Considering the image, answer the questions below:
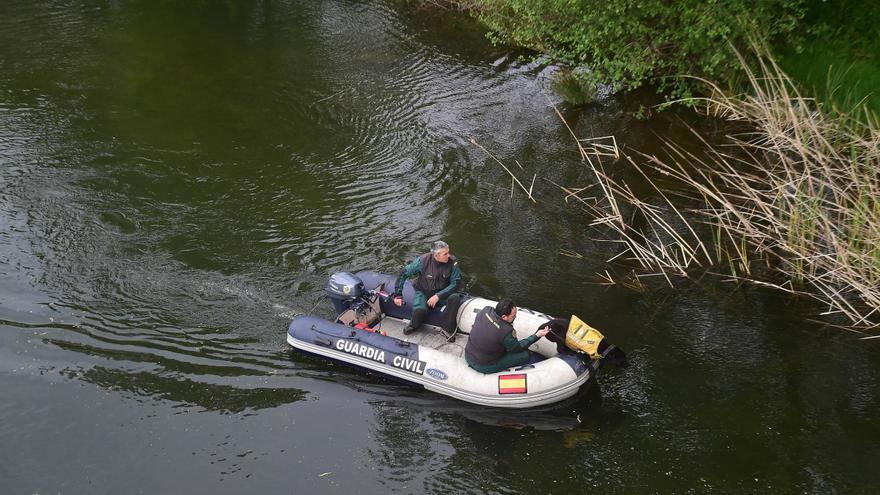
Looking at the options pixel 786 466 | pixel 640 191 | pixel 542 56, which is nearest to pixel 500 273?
pixel 640 191

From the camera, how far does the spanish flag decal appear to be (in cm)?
801

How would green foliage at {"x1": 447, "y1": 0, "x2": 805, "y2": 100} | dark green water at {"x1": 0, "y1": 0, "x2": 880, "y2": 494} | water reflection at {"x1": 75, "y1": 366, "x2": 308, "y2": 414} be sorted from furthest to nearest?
green foliage at {"x1": 447, "y1": 0, "x2": 805, "y2": 100} → water reflection at {"x1": 75, "y1": 366, "x2": 308, "y2": 414} → dark green water at {"x1": 0, "y1": 0, "x2": 880, "y2": 494}

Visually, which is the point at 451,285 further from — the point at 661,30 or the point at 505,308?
the point at 661,30

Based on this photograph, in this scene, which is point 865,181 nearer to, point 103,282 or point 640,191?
point 640,191

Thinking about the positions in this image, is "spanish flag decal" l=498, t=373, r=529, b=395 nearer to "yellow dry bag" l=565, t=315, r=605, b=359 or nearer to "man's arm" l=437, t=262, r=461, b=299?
"yellow dry bag" l=565, t=315, r=605, b=359

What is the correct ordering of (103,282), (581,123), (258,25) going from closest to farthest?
1. (103,282)
2. (581,123)
3. (258,25)

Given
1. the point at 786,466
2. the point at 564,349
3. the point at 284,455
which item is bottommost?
the point at 284,455

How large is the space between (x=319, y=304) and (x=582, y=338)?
12.4ft

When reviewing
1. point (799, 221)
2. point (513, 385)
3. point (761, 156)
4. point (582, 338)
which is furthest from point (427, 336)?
point (761, 156)

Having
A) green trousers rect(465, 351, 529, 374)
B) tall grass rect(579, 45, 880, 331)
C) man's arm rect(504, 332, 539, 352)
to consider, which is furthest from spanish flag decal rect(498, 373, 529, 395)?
tall grass rect(579, 45, 880, 331)

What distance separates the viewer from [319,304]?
9953 mm

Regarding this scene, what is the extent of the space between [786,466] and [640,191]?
6.04m

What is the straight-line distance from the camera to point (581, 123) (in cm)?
1512

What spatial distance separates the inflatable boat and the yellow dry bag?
0.14 metres
